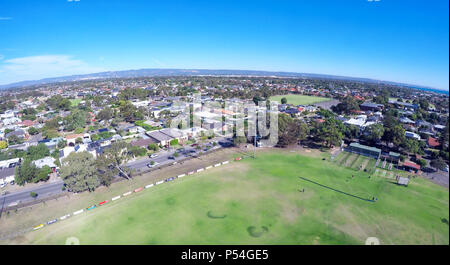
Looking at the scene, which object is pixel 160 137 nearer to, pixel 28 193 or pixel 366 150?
pixel 28 193

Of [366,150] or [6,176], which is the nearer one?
[6,176]

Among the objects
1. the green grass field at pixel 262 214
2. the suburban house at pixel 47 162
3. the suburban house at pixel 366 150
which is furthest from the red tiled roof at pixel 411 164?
the suburban house at pixel 47 162

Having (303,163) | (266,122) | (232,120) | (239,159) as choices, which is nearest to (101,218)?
(239,159)

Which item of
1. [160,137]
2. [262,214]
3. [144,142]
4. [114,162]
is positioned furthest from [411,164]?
[144,142]

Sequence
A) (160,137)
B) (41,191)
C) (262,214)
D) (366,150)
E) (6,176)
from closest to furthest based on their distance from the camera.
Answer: (262,214)
(41,191)
(6,176)
(366,150)
(160,137)

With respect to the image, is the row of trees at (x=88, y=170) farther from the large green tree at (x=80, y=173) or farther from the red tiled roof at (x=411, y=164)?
the red tiled roof at (x=411, y=164)

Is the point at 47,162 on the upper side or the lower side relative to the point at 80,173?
lower

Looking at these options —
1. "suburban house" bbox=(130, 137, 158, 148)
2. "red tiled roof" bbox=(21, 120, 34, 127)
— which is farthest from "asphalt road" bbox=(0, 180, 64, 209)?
"red tiled roof" bbox=(21, 120, 34, 127)

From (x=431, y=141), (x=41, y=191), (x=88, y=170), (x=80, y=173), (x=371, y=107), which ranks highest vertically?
(x=371, y=107)
